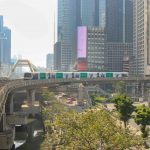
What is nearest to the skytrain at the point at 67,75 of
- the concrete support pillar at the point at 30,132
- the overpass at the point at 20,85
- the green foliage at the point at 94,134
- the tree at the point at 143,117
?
the overpass at the point at 20,85

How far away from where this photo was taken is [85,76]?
187m

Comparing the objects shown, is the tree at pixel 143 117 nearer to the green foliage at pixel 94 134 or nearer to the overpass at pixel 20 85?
the overpass at pixel 20 85

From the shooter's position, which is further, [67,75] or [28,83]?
[67,75]

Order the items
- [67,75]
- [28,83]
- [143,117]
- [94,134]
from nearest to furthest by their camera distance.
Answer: [94,134]
[143,117]
[28,83]
[67,75]

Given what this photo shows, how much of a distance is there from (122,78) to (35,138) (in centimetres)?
10445

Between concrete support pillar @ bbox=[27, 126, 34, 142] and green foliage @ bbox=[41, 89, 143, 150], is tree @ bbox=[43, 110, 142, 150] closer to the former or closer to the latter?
green foliage @ bbox=[41, 89, 143, 150]

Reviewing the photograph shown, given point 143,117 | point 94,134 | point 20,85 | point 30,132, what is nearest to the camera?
point 94,134

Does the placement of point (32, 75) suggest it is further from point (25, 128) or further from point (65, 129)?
point (65, 129)

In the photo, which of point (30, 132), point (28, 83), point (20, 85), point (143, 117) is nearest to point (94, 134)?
point (143, 117)

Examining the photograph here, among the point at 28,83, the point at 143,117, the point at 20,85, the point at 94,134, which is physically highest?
the point at 28,83

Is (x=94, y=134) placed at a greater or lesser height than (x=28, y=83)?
lesser

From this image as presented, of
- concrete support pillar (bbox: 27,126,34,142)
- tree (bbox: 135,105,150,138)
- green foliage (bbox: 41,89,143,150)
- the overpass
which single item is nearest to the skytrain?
the overpass

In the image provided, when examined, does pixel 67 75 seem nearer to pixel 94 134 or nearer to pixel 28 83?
pixel 28 83

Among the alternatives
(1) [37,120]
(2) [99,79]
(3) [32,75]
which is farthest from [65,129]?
(2) [99,79]
